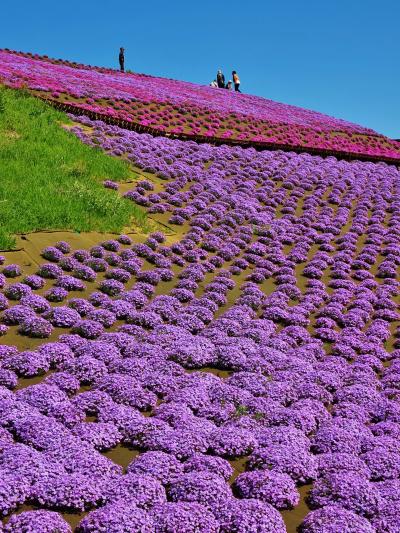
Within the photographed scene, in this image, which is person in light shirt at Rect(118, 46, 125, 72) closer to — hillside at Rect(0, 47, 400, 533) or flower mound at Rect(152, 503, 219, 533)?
hillside at Rect(0, 47, 400, 533)

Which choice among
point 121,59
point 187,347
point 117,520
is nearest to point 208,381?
point 187,347

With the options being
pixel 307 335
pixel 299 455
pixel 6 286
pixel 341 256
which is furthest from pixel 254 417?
pixel 341 256

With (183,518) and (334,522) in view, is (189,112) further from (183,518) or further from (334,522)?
(183,518)

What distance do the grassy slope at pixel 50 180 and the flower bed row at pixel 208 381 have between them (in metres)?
1.56

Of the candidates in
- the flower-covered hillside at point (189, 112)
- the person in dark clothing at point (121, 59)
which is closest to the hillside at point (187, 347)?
the flower-covered hillside at point (189, 112)

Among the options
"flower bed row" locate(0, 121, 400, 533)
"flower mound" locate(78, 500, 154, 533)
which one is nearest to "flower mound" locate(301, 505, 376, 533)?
"flower bed row" locate(0, 121, 400, 533)

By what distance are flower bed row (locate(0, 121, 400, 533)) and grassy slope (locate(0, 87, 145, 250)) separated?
1.56 m

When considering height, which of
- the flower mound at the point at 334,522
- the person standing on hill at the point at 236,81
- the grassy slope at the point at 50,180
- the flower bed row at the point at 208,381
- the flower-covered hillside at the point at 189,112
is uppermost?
the person standing on hill at the point at 236,81

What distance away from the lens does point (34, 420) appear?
9.94 metres

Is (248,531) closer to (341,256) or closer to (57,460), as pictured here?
(57,460)

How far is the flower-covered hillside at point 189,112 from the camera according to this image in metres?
40.2

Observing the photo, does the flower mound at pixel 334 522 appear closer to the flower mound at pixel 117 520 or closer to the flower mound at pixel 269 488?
→ the flower mound at pixel 269 488

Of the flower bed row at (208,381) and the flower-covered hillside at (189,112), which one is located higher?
the flower-covered hillside at (189,112)

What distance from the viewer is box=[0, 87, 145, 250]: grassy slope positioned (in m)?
19.0
